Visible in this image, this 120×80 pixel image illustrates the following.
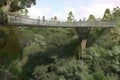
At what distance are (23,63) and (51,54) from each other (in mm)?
3072

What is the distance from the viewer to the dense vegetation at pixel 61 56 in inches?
1179

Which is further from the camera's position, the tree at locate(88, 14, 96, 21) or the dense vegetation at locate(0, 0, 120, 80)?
the tree at locate(88, 14, 96, 21)

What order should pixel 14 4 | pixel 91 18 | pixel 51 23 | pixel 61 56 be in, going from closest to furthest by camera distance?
pixel 14 4
pixel 51 23
pixel 61 56
pixel 91 18

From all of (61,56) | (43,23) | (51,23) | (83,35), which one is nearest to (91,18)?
(83,35)

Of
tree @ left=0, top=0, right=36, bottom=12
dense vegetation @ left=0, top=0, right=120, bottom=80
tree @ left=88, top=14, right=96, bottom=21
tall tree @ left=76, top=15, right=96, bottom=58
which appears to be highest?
tree @ left=0, top=0, right=36, bottom=12

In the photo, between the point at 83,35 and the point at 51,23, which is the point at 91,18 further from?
the point at 51,23

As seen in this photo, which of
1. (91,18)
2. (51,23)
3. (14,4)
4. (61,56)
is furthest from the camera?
(91,18)

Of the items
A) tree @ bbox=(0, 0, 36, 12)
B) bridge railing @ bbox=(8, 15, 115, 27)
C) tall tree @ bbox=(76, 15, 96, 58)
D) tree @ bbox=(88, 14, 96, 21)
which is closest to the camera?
bridge railing @ bbox=(8, 15, 115, 27)

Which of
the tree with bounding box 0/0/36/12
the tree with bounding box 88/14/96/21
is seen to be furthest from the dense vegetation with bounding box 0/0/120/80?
the tree with bounding box 88/14/96/21

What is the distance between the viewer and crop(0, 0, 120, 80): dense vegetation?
29938mm

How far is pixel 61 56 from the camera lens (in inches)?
1264

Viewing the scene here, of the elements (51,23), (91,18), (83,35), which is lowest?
(83,35)

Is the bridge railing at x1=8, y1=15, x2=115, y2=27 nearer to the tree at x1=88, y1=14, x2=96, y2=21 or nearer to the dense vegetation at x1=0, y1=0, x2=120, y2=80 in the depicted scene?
the dense vegetation at x1=0, y1=0, x2=120, y2=80

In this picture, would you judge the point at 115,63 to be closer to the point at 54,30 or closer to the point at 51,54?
the point at 51,54
